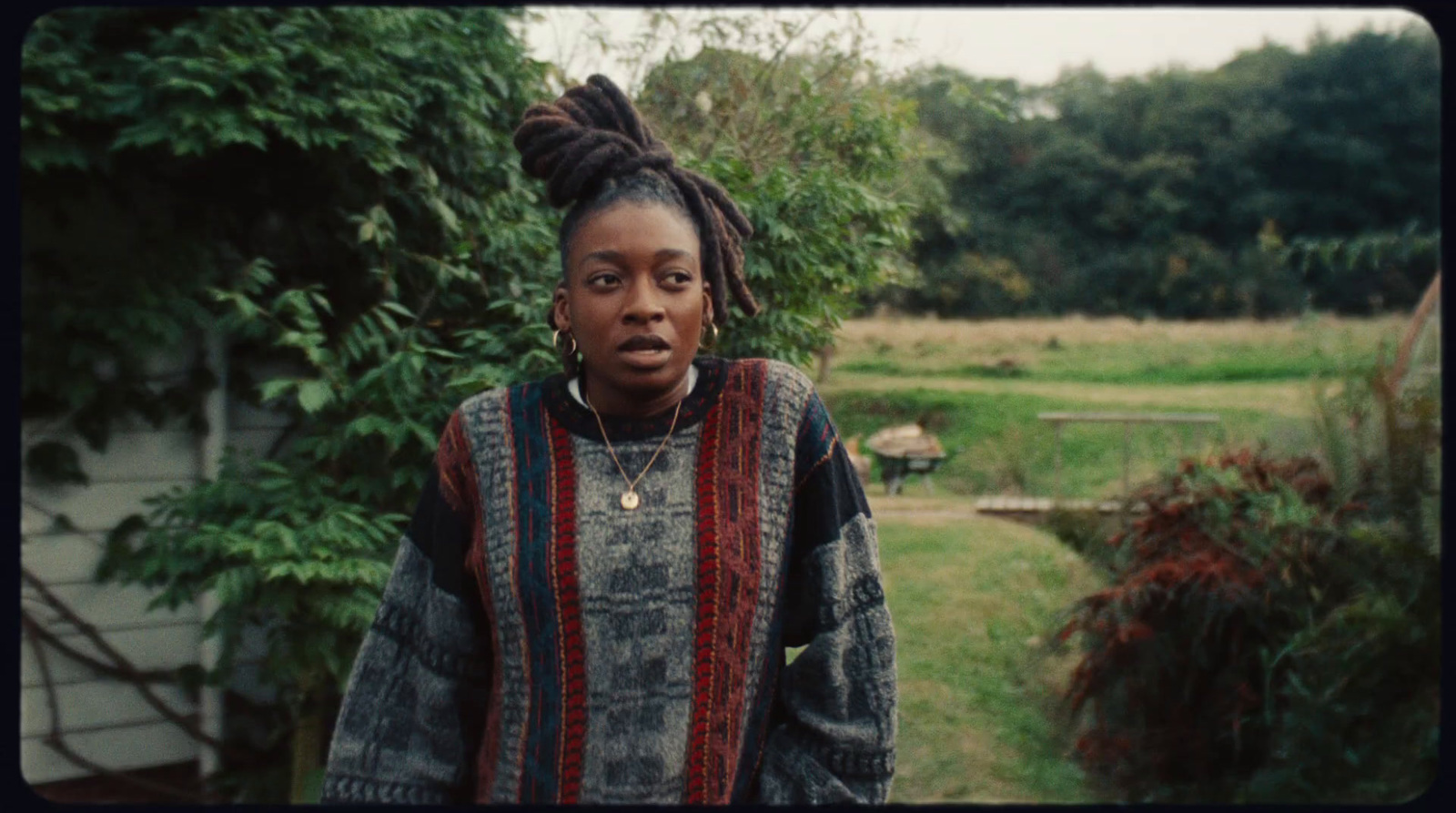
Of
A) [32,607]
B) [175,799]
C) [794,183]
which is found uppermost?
[794,183]

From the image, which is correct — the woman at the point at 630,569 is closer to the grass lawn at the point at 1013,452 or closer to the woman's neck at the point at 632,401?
the woman's neck at the point at 632,401

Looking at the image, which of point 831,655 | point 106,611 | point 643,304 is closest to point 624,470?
point 643,304

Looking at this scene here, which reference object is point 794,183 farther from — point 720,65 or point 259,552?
point 259,552

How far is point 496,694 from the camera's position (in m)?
1.31

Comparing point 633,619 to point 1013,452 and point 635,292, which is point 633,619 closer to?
point 635,292

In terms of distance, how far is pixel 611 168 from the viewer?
50.1 inches

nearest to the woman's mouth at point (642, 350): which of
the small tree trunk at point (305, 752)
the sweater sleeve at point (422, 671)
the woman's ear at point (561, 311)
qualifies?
the woman's ear at point (561, 311)

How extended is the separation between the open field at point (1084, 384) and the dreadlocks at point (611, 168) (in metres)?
1.25

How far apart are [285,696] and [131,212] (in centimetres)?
140

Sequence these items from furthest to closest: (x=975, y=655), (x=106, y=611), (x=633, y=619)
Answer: (x=106, y=611), (x=975, y=655), (x=633, y=619)

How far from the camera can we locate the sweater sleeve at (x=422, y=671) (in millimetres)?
1319

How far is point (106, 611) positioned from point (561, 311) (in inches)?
92.9

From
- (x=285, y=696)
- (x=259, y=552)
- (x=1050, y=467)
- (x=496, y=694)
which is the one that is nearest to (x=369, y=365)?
(x=259, y=552)

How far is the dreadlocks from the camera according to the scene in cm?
127
